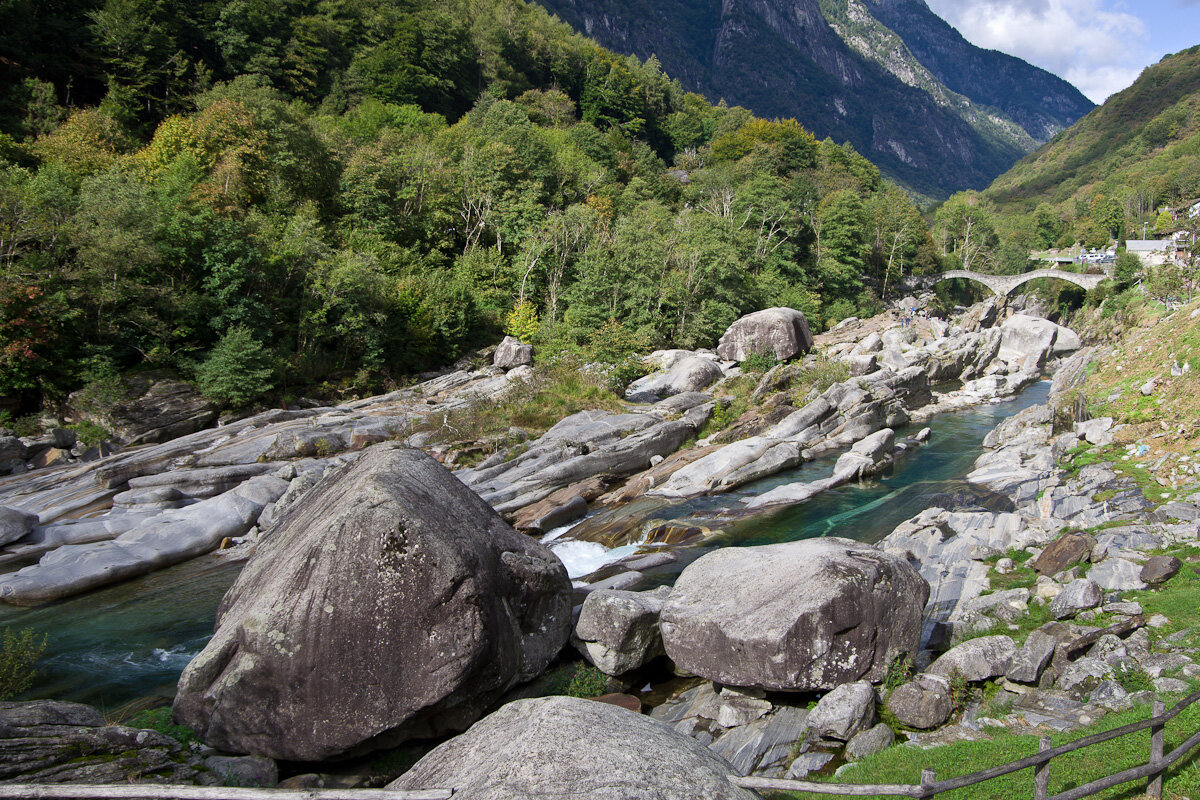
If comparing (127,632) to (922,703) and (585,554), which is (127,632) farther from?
(922,703)

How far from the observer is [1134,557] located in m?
12.8

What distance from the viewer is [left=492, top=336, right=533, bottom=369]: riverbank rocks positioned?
44.0 meters

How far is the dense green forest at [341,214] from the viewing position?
31.0 metres

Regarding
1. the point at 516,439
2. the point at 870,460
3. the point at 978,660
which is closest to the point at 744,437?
the point at 870,460

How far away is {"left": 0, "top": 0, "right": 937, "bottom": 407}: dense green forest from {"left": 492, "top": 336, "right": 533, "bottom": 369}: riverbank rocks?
2.06 meters

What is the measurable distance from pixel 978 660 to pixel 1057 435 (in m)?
17.8

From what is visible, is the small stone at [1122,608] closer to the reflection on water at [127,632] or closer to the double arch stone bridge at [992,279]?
the reflection on water at [127,632]

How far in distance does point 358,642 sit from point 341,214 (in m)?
45.6

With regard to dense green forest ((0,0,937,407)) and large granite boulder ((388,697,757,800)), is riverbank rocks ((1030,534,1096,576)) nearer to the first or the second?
large granite boulder ((388,697,757,800))

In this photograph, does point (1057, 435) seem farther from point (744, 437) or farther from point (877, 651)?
point (877, 651)

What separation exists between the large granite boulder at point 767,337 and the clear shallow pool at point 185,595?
17.2m

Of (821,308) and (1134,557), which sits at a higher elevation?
(821,308)

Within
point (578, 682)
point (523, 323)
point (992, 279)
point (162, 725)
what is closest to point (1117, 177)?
point (992, 279)

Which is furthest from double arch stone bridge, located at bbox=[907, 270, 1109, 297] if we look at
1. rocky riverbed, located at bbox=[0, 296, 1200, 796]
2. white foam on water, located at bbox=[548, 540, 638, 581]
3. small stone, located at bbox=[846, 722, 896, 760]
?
small stone, located at bbox=[846, 722, 896, 760]
